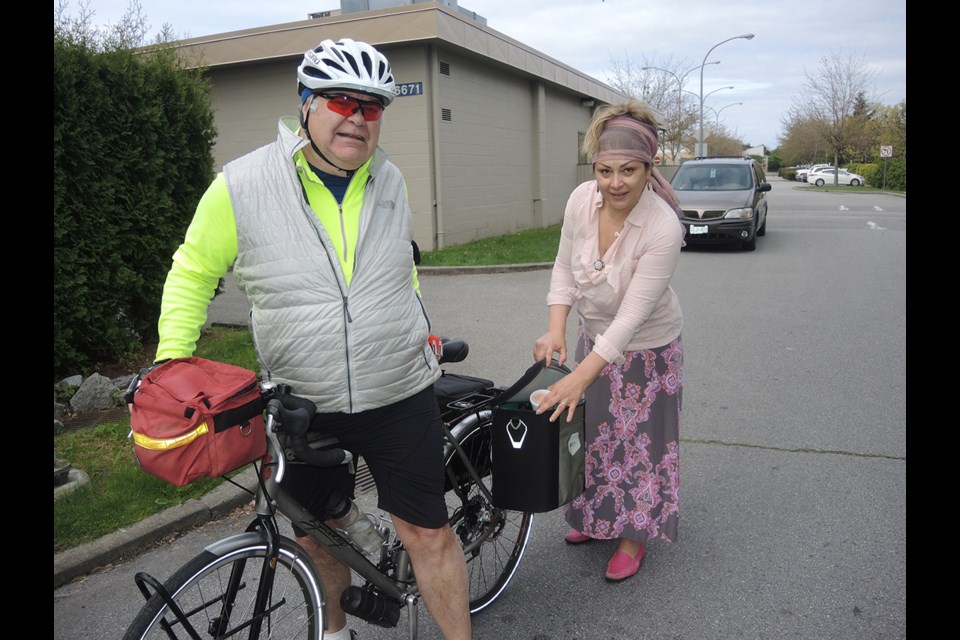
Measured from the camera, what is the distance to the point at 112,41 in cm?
692

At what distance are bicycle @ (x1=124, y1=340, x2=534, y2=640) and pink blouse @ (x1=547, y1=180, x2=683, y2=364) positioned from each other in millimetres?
579

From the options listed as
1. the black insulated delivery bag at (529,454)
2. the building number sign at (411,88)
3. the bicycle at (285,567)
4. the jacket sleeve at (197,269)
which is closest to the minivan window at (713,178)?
the building number sign at (411,88)

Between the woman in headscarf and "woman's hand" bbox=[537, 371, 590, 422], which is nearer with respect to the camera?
"woman's hand" bbox=[537, 371, 590, 422]

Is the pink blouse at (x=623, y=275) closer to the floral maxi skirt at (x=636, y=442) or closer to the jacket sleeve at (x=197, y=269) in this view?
the floral maxi skirt at (x=636, y=442)

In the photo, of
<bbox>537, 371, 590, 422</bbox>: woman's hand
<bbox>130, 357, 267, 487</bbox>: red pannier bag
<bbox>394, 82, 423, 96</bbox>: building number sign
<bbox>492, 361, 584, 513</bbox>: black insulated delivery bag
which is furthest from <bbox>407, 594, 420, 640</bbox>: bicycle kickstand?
<bbox>394, 82, 423, 96</bbox>: building number sign

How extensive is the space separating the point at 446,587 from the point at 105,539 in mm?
2004

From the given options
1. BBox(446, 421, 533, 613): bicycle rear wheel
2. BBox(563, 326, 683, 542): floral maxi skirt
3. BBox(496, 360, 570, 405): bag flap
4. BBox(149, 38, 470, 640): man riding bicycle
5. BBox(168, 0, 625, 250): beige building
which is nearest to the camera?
BBox(149, 38, 470, 640): man riding bicycle

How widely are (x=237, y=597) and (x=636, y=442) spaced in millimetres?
1848

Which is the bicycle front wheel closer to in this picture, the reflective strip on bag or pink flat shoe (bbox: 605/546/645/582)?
the reflective strip on bag

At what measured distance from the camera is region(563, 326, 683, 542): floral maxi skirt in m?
3.37

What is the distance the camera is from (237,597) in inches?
87.5

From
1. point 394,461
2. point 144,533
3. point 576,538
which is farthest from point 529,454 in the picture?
point 144,533
